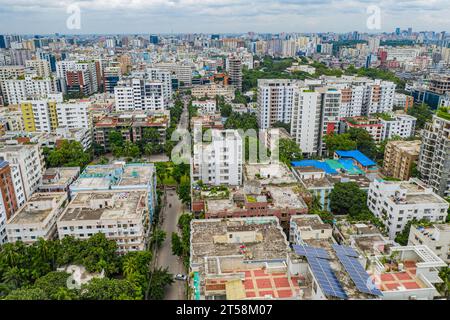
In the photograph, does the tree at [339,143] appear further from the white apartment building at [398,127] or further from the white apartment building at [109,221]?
the white apartment building at [109,221]

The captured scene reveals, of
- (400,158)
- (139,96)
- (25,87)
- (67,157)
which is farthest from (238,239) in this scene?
(25,87)

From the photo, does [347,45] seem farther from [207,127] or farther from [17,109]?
[17,109]

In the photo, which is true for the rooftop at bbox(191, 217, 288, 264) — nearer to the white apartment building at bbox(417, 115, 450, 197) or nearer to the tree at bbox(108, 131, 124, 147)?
the white apartment building at bbox(417, 115, 450, 197)

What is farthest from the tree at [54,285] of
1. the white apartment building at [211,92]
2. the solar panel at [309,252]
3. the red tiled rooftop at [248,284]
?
the white apartment building at [211,92]

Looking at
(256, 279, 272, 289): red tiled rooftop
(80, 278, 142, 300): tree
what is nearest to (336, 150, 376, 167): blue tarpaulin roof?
(256, 279, 272, 289): red tiled rooftop

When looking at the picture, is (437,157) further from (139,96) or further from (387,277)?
(139,96)

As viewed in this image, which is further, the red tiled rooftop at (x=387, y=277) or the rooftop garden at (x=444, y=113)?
the rooftop garden at (x=444, y=113)
